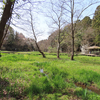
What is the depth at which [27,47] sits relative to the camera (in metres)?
42.5

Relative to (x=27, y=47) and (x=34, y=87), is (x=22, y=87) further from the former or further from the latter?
(x=27, y=47)

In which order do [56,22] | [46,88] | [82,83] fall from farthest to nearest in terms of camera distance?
[56,22] < [82,83] < [46,88]

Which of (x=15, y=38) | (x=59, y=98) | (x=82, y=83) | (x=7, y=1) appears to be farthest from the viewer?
(x=15, y=38)

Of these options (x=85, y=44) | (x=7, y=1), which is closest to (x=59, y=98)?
(x=7, y=1)

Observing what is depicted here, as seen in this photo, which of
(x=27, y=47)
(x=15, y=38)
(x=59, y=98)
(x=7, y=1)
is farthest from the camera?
(x=27, y=47)

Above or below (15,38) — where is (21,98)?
below

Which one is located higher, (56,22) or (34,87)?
→ (56,22)

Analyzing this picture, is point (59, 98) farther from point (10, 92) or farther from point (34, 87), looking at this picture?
point (10, 92)

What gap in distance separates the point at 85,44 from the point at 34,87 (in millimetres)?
27310

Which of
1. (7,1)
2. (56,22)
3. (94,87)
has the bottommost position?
(94,87)

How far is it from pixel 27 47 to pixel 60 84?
4142 centimetres

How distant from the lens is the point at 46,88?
287 centimetres

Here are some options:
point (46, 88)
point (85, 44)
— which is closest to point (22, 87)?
point (46, 88)

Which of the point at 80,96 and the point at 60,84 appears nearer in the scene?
the point at 80,96
